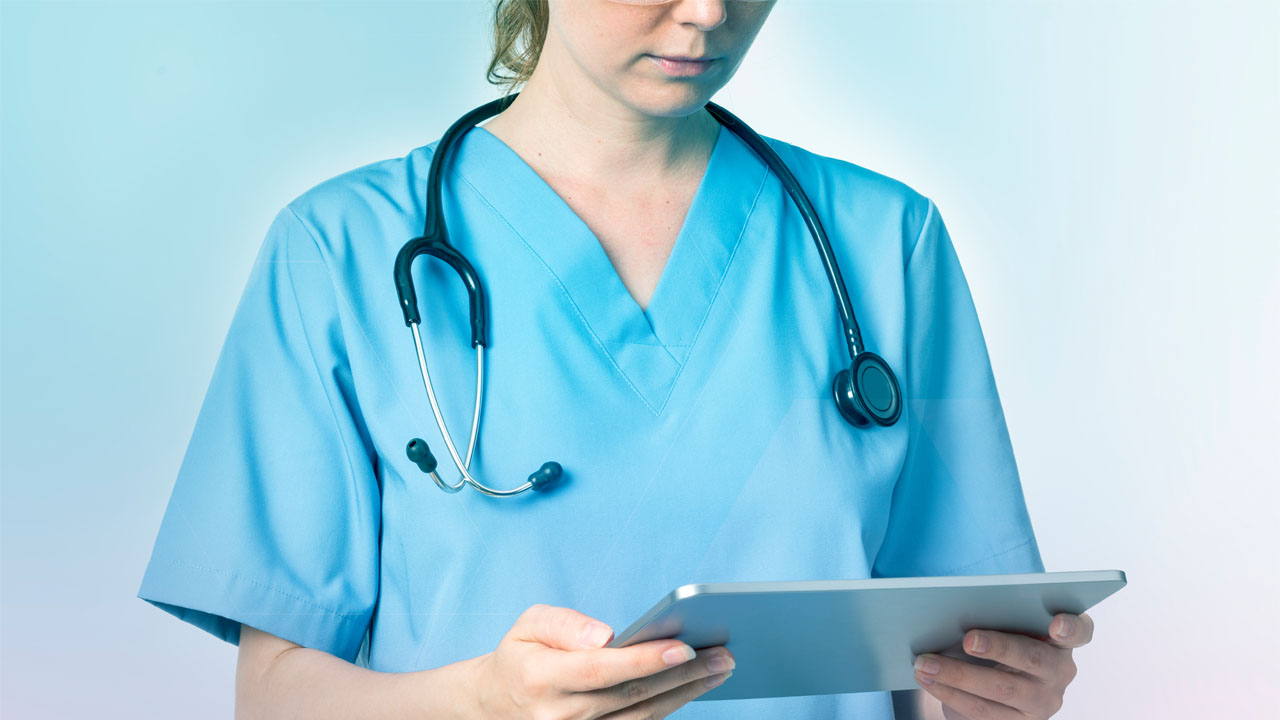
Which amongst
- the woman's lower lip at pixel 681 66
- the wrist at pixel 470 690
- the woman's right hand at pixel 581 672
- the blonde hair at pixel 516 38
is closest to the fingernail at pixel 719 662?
the woman's right hand at pixel 581 672

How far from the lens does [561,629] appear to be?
0.53 m

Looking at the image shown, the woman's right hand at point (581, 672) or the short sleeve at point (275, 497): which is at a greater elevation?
the short sleeve at point (275, 497)

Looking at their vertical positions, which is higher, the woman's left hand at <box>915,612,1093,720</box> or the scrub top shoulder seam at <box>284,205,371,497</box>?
the scrub top shoulder seam at <box>284,205,371,497</box>

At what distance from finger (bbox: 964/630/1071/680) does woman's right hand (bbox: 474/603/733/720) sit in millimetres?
152

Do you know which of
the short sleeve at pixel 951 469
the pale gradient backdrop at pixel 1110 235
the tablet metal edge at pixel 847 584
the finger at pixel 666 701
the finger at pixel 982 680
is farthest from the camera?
the pale gradient backdrop at pixel 1110 235

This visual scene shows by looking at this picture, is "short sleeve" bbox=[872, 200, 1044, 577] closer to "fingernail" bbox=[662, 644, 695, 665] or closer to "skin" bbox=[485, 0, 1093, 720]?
"skin" bbox=[485, 0, 1093, 720]

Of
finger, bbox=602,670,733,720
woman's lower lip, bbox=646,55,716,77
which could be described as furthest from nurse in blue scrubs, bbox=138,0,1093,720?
finger, bbox=602,670,733,720

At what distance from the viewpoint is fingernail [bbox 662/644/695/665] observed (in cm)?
51

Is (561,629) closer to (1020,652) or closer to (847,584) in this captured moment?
(847,584)

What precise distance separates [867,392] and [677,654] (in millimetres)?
289

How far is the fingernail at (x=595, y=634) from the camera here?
0.52 meters

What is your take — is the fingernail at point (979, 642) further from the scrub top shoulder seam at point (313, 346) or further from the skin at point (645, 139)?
the scrub top shoulder seam at point (313, 346)

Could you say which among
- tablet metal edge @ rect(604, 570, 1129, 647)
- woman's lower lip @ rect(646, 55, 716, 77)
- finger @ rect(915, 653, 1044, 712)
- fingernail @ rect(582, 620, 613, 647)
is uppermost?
woman's lower lip @ rect(646, 55, 716, 77)

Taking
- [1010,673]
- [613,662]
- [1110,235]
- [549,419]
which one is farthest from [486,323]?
[1110,235]
